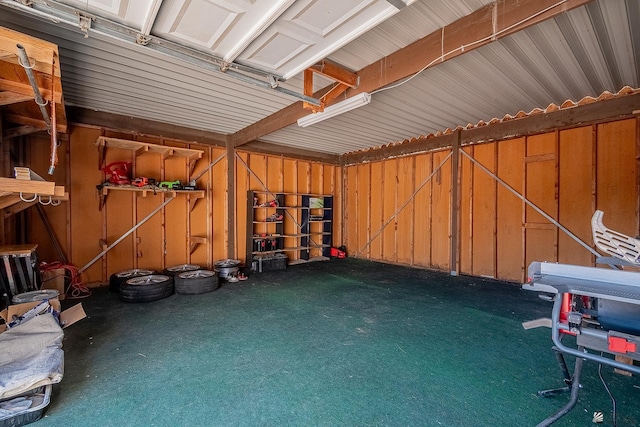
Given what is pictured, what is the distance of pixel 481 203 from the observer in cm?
552

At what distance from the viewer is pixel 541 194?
4.84m

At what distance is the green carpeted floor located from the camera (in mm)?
1806

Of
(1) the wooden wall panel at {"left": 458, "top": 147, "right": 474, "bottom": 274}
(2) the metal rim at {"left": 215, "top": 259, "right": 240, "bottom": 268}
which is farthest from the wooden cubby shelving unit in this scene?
(1) the wooden wall panel at {"left": 458, "top": 147, "right": 474, "bottom": 274}

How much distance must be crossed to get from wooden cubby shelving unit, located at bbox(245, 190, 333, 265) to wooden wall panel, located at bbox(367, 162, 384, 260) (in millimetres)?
1116

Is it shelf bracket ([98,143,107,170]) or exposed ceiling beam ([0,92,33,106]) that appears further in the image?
shelf bracket ([98,143,107,170])

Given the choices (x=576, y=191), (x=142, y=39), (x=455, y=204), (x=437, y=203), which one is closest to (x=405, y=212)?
(x=437, y=203)

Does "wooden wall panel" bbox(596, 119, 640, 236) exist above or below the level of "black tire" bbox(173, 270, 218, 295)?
above

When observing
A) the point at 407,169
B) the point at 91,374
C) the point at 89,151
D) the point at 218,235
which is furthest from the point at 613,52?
the point at 89,151

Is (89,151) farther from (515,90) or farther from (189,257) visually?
(515,90)

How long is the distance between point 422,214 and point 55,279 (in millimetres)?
6589

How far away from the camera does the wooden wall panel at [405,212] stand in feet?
21.8

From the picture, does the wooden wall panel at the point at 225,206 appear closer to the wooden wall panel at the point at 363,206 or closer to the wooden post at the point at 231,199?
the wooden post at the point at 231,199

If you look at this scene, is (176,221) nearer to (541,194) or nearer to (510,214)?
(510,214)

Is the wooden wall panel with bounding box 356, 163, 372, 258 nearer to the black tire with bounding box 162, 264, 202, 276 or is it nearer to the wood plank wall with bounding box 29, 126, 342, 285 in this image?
the wood plank wall with bounding box 29, 126, 342, 285
